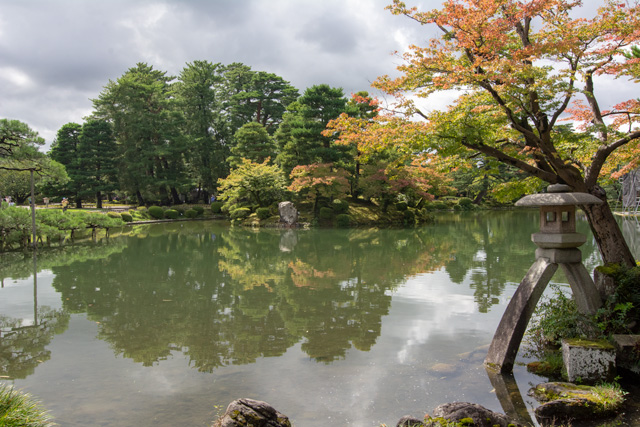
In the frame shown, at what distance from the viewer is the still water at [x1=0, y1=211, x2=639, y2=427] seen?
3.76 meters

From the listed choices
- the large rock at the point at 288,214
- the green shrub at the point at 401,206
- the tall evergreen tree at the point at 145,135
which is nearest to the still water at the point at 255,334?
the large rock at the point at 288,214

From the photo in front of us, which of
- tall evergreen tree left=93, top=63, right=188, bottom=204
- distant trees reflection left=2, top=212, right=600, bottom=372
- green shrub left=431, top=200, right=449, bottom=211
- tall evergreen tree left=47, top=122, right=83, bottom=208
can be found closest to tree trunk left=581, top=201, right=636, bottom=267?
distant trees reflection left=2, top=212, right=600, bottom=372

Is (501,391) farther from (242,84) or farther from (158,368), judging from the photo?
(242,84)

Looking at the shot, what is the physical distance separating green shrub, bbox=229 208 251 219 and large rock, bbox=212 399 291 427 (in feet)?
66.0

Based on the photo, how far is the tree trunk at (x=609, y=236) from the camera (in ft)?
15.3

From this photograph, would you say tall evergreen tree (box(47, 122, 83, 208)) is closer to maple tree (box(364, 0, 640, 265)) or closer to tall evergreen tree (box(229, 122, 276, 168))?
→ tall evergreen tree (box(229, 122, 276, 168))

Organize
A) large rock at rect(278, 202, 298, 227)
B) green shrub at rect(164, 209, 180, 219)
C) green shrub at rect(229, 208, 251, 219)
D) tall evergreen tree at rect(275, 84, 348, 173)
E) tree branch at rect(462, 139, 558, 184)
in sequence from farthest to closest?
green shrub at rect(164, 209, 180, 219), green shrub at rect(229, 208, 251, 219), tall evergreen tree at rect(275, 84, 348, 173), large rock at rect(278, 202, 298, 227), tree branch at rect(462, 139, 558, 184)

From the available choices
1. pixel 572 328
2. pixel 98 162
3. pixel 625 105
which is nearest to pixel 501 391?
pixel 572 328

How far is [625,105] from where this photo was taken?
16.2 ft

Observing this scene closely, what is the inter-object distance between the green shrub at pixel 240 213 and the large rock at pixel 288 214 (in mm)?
2561

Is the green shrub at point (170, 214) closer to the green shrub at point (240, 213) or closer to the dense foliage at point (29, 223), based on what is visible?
the green shrub at point (240, 213)

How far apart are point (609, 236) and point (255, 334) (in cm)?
438

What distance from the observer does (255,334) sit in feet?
18.4

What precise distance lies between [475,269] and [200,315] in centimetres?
641
